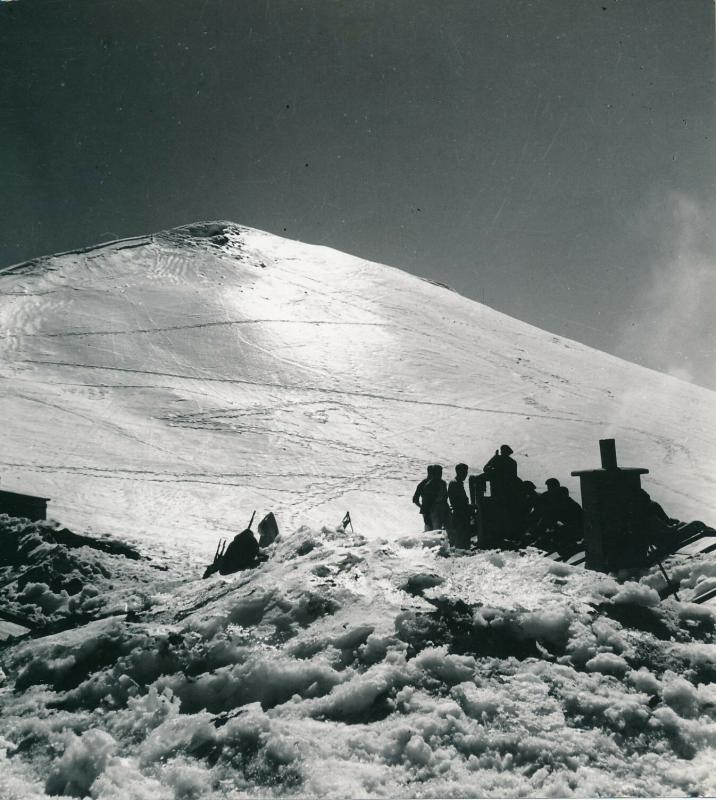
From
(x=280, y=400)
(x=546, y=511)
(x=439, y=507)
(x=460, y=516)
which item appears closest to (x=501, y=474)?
(x=546, y=511)

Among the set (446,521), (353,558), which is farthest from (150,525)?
(353,558)

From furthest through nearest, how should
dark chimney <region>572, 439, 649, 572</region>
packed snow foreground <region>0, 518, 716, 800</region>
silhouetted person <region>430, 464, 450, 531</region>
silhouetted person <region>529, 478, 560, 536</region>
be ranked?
silhouetted person <region>430, 464, 450, 531</region>
silhouetted person <region>529, 478, 560, 536</region>
dark chimney <region>572, 439, 649, 572</region>
packed snow foreground <region>0, 518, 716, 800</region>

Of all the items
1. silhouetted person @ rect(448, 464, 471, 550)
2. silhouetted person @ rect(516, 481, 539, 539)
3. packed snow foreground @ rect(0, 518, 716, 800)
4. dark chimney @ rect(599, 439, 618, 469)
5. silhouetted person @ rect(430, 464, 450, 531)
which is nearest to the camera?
packed snow foreground @ rect(0, 518, 716, 800)

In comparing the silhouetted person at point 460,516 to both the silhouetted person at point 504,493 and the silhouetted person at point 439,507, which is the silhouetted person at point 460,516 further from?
the silhouetted person at point 504,493

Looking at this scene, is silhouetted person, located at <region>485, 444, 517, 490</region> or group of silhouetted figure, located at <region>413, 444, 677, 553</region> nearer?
group of silhouetted figure, located at <region>413, 444, 677, 553</region>

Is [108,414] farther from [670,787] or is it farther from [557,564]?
[670,787]

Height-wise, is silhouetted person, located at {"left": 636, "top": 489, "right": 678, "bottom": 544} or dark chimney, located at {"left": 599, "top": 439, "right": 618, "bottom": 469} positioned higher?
dark chimney, located at {"left": 599, "top": 439, "right": 618, "bottom": 469}

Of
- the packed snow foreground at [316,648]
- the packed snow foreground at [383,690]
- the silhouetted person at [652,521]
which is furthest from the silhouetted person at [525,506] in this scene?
the packed snow foreground at [383,690]

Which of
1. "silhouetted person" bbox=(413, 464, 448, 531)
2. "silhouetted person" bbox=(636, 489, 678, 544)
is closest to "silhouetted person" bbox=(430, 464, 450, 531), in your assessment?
"silhouetted person" bbox=(413, 464, 448, 531)

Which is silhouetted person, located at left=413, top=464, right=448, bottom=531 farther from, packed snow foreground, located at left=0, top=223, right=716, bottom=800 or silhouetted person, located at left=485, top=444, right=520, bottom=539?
packed snow foreground, located at left=0, top=223, right=716, bottom=800
